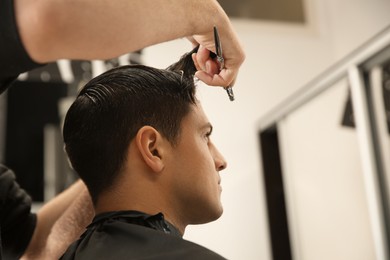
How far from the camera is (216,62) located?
921 millimetres

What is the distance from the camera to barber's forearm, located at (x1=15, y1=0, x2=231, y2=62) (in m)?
0.53

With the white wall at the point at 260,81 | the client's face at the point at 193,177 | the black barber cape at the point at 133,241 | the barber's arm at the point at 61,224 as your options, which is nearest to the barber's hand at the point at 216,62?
the client's face at the point at 193,177

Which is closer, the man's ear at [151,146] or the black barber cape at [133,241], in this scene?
the black barber cape at [133,241]

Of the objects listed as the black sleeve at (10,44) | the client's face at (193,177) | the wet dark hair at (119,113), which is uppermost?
the black sleeve at (10,44)

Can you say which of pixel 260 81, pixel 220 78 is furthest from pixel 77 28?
pixel 260 81

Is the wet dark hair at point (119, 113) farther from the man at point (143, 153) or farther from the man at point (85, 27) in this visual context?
the man at point (85, 27)

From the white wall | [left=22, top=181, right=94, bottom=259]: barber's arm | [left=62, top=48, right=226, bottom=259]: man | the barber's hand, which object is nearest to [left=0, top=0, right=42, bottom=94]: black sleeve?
the barber's hand

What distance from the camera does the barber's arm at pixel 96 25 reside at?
526 mm

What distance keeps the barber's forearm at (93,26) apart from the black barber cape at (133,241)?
482 mm

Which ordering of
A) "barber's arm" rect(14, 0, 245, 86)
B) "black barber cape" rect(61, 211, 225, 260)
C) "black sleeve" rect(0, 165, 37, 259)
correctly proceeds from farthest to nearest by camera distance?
"black sleeve" rect(0, 165, 37, 259)
"black barber cape" rect(61, 211, 225, 260)
"barber's arm" rect(14, 0, 245, 86)

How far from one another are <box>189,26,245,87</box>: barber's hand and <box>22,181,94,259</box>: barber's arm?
1.96 ft

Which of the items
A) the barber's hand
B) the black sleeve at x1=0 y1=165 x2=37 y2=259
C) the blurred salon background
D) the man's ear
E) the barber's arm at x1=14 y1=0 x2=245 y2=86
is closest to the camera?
the barber's arm at x1=14 y1=0 x2=245 y2=86

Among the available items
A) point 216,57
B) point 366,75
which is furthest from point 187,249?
point 366,75

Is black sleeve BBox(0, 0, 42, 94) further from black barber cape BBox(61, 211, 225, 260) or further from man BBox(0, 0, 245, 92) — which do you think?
black barber cape BBox(61, 211, 225, 260)
